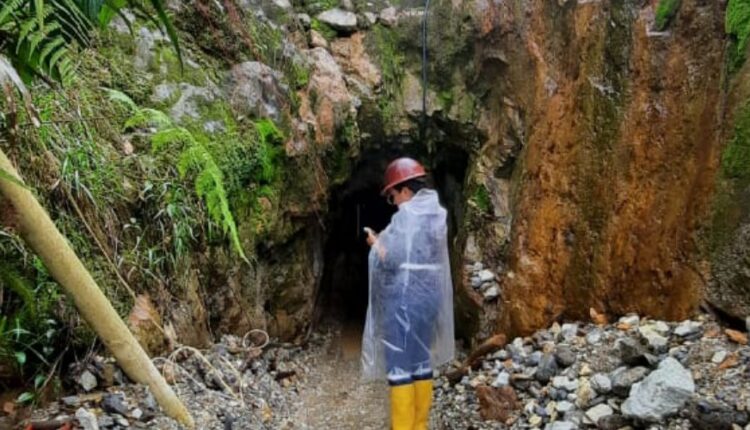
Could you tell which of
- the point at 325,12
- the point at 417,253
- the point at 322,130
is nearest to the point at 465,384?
the point at 417,253

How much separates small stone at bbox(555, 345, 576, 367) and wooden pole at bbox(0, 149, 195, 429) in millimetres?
1915

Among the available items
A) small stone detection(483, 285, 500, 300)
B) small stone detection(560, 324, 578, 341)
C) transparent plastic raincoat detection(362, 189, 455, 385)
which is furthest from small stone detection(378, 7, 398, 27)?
small stone detection(560, 324, 578, 341)

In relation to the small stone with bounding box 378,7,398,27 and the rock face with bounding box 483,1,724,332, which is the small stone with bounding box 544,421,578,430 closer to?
the rock face with bounding box 483,1,724,332

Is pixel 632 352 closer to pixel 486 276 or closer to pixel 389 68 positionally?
pixel 486 276

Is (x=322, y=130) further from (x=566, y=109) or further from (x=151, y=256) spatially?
(x=151, y=256)

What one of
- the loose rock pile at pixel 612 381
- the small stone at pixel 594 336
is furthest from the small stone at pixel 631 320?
the small stone at pixel 594 336

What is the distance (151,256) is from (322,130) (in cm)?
228

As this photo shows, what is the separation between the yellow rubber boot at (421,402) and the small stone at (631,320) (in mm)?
1088

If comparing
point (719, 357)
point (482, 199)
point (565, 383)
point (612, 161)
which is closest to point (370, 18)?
point (482, 199)

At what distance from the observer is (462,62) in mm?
5281

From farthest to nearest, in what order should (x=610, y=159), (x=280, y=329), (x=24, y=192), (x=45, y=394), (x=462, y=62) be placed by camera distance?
(x=462, y=62), (x=280, y=329), (x=610, y=159), (x=45, y=394), (x=24, y=192)

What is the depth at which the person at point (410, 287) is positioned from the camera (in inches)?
125

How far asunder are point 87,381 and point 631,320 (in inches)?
101

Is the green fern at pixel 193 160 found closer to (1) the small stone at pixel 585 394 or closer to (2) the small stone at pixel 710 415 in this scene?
(1) the small stone at pixel 585 394
